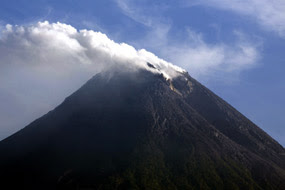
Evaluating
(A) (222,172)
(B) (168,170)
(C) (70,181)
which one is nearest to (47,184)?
(C) (70,181)

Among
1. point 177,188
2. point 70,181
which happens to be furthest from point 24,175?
point 177,188

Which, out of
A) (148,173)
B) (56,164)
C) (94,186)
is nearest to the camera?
(94,186)

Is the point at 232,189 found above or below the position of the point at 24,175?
below

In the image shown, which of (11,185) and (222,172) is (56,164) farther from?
(222,172)

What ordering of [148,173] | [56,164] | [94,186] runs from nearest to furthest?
[94,186]
[148,173]
[56,164]

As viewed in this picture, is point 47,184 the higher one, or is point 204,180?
point 47,184

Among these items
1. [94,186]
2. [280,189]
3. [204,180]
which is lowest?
[280,189]

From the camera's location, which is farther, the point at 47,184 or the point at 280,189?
the point at 280,189

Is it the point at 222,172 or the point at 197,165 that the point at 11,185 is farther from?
the point at 222,172

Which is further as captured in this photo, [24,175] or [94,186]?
[24,175]
